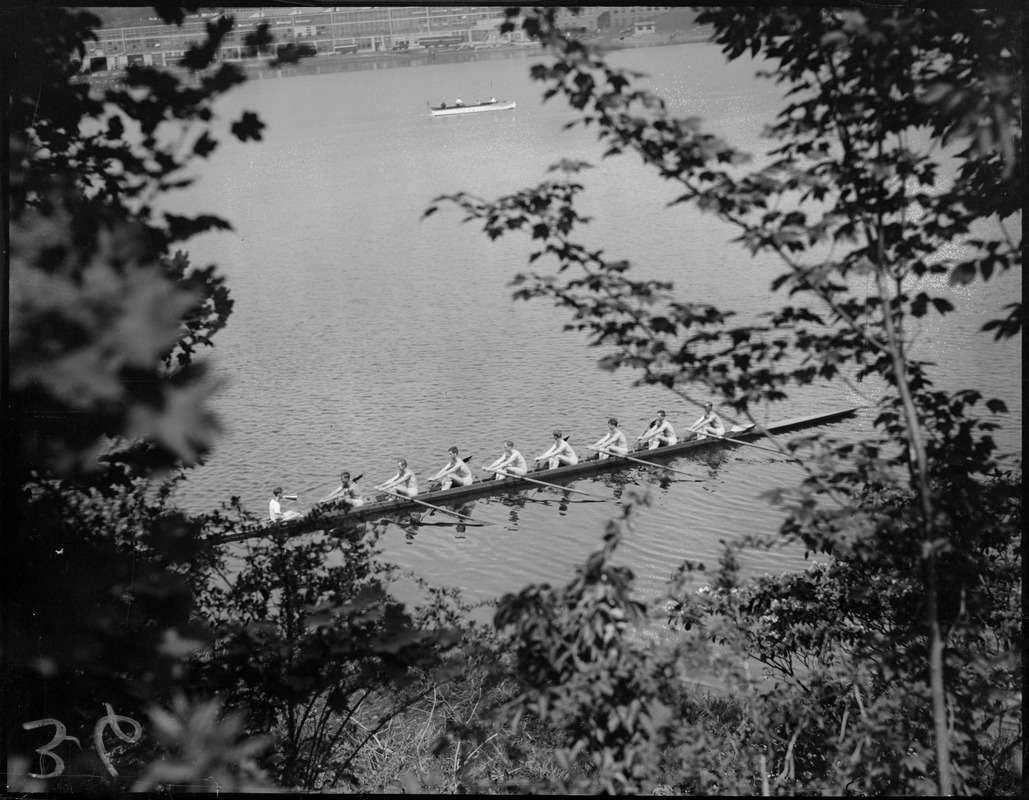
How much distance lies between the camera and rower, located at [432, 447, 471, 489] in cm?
269

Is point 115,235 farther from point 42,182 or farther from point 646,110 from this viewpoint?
point 646,110

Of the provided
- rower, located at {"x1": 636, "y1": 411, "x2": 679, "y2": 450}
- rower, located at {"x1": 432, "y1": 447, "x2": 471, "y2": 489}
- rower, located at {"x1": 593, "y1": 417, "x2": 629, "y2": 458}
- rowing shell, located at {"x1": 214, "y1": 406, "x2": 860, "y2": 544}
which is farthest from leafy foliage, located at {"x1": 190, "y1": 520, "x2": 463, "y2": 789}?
rower, located at {"x1": 636, "y1": 411, "x2": 679, "y2": 450}

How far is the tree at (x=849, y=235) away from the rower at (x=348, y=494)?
2.65ft

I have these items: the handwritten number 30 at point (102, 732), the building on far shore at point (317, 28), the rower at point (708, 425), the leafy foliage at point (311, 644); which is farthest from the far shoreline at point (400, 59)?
the handwritten number 30 at point (102, 732)

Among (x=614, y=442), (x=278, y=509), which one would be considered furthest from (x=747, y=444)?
(x=278, y=509)

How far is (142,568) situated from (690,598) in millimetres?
1682

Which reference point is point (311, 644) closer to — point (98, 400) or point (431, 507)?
point (431, 507)

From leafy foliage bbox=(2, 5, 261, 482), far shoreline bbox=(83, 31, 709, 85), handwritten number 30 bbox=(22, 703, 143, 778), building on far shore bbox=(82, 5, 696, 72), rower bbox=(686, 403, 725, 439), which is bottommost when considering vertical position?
handwritten number 30 bbox=(22, 703, 143, 778)

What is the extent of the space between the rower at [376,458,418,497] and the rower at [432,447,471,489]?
7 centimetres

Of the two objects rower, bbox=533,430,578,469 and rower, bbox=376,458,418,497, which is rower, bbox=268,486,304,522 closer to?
rower, bbox=376,458,418,497

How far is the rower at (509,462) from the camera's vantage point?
269 centimetres

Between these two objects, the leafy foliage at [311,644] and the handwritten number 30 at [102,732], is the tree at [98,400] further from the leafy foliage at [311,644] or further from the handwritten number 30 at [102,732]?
the leafy foliage at [311,644]

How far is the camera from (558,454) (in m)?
2.69

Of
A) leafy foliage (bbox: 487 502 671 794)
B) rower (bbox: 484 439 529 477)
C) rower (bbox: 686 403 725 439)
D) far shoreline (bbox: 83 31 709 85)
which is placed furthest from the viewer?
rower (bbox: 484 439 529 477)
